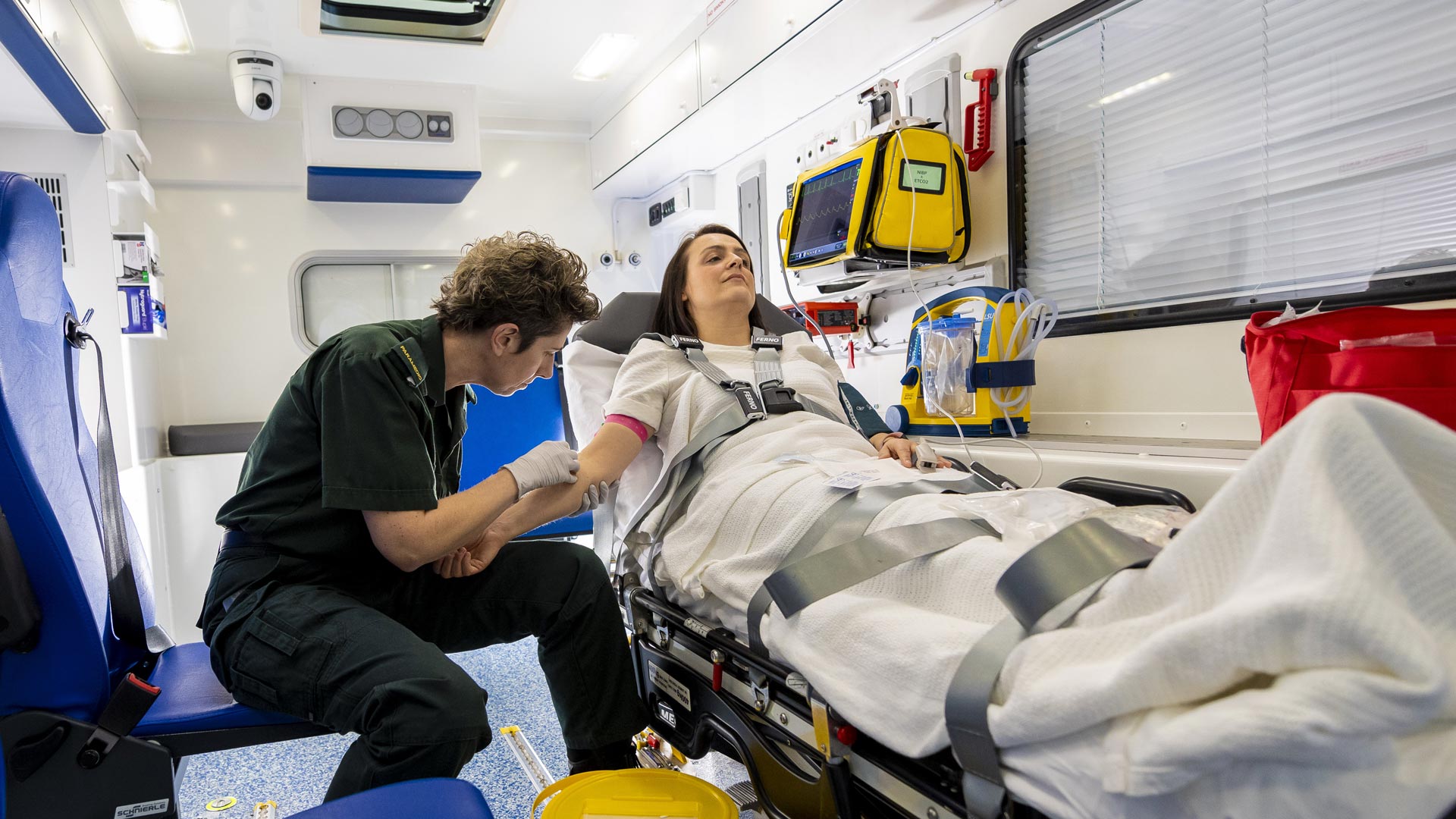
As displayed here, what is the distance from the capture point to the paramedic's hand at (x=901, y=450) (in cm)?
234

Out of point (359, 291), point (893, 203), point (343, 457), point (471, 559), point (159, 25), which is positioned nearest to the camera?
point (343, 457)

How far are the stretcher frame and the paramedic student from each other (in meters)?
0.10

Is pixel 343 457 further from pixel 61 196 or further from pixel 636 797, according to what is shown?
pixel 61 196

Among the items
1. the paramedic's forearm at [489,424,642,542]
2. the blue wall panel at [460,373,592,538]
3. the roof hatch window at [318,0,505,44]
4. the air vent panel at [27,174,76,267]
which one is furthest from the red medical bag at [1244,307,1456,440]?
the air vent panel at [27,174,76,267]

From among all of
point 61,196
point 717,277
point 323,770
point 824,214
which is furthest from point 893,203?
point 61,196

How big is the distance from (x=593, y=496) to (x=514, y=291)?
528mm

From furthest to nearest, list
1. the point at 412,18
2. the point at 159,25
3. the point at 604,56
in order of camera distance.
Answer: the point at 604,56 < the point at 412,18 < the point at 159,25

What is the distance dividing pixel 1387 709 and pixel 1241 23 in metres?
2.19

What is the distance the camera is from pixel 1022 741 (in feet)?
3.17

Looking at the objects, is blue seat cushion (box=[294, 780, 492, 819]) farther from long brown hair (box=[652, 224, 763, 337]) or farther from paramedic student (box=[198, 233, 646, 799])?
long brown hair (box=[652, 224, 763, 337])

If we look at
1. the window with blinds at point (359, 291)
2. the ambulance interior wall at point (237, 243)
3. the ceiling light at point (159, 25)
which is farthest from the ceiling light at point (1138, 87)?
the window with blinds at point (359, 291)

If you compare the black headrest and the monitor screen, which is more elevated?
the monitor screen

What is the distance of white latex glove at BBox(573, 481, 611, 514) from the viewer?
6.72 ft

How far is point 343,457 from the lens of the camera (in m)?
1.64
